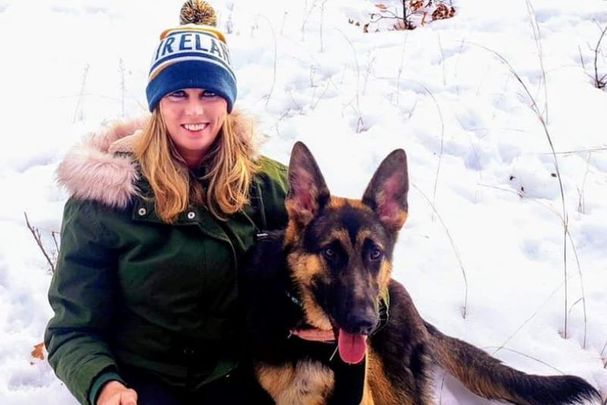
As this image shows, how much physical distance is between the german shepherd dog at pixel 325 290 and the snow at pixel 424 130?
398 millimetres

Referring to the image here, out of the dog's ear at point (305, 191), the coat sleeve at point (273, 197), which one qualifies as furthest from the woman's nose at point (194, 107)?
the coat sleeve at point (273, 197)

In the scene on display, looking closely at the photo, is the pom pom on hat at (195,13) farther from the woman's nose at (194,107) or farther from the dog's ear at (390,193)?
the dog's ear at (390,193)

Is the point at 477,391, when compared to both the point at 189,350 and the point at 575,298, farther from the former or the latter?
the point at 189,350

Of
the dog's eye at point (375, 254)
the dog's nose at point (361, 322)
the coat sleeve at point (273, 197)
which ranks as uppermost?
the coat sleeve at point (273, 197)

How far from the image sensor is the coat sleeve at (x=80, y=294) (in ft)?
9.00

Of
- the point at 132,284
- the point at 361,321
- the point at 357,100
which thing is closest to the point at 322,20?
the point at 357,100

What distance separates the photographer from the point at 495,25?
623cm

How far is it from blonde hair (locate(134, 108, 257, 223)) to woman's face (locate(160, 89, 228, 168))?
0.22ft

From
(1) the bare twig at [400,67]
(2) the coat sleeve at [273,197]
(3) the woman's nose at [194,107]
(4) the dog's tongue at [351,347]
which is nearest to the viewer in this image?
(4) the dog's tongue at [351,347]

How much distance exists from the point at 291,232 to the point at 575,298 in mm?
1840

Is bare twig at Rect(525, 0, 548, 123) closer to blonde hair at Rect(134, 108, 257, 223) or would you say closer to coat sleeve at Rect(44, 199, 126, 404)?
blonde hair at Rect(134, 108, 257, 223)

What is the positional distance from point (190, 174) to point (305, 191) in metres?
0.58

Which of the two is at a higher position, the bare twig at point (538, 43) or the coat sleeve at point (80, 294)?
the bare twig at point (538, 43)

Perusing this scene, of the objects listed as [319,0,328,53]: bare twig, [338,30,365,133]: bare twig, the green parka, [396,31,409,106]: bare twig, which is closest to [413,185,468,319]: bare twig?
[338,30,365,133]: bare twig
